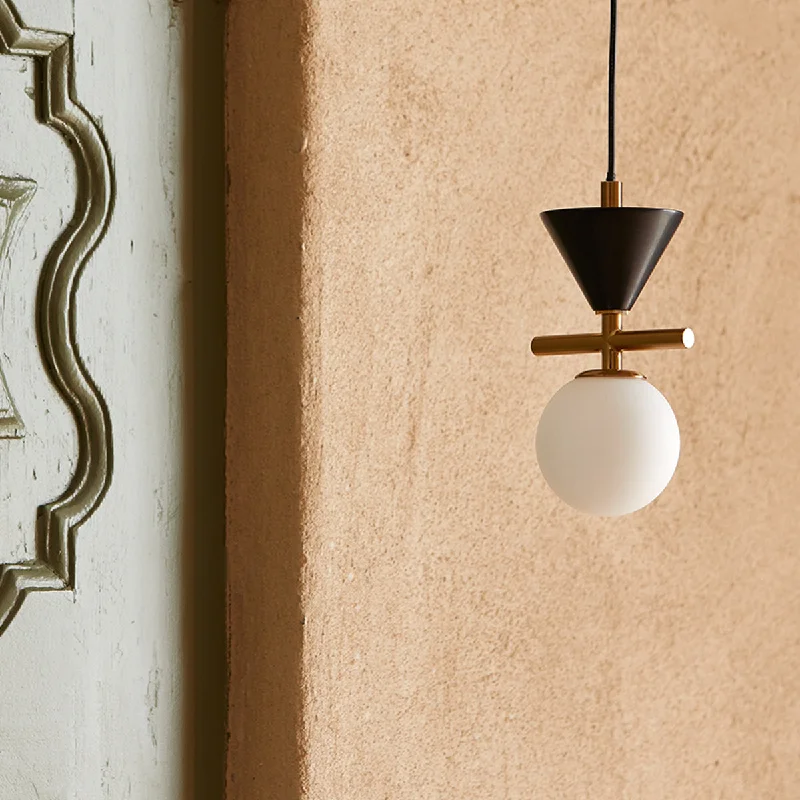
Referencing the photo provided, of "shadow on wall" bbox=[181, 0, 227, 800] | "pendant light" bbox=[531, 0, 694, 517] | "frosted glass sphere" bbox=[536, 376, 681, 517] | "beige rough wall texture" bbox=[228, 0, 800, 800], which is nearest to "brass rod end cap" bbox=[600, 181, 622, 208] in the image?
"pendant light" bbox=[531, 0, 694, 517]

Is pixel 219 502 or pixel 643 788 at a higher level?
pixel 219 502

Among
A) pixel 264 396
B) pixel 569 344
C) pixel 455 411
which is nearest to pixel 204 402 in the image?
pixel 264 396

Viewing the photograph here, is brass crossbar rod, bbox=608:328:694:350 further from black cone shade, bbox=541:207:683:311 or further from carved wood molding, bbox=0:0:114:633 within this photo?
carved wood molding, bbox=0:0:114:633

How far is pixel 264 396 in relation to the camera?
1.10 meters

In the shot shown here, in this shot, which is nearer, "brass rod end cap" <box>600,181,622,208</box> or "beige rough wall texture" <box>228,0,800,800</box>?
"brass rod end cap" <box>600,181,622,208</box>

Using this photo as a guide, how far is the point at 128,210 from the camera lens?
3.57ft

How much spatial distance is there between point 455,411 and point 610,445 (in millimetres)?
331

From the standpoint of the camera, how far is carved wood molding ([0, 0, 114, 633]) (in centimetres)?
103

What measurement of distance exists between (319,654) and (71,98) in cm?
53

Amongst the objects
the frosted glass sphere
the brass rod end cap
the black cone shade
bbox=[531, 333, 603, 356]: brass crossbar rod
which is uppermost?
the brass rod end cap

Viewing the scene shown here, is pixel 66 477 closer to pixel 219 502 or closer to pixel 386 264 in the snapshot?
pixel 219 502

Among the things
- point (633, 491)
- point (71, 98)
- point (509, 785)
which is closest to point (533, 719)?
point (509, 785)

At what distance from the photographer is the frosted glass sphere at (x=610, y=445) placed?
0.81m

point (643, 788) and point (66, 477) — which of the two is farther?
point (643, 788)
